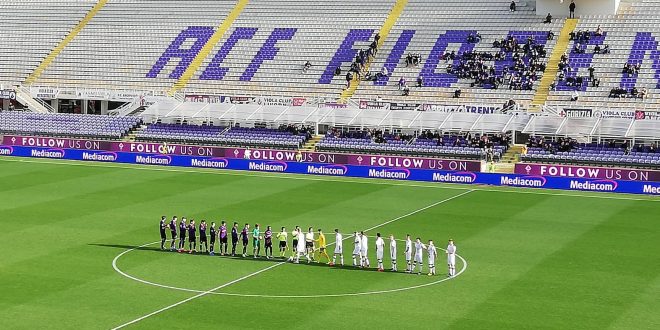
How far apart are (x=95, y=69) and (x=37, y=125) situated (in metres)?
11.7

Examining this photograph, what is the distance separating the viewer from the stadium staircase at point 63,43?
8688 cm

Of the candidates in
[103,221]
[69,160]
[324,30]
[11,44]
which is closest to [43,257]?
[103,221]

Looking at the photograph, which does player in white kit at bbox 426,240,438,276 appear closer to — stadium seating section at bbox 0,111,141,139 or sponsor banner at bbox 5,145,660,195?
sponsor banner at bbox 5,145,660,195

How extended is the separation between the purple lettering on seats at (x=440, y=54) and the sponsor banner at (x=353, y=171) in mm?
17615

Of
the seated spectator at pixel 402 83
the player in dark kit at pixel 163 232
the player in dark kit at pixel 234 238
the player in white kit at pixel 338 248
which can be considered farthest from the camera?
the seated spectator at pixel 402 83

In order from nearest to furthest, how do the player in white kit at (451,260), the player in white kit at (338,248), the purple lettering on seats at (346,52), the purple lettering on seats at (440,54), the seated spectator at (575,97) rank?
the player in white kit at (451,260) → the player in white kit at (338,248) → the seated spectator at (575,97) → the purple lettering on seats at (440,54) → the purple lettering on seats at (346,52)

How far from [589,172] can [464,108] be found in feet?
51.1

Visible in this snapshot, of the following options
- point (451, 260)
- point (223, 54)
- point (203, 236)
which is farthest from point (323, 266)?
point (223, 54)

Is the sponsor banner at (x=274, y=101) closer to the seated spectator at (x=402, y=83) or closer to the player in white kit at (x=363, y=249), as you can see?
the seated spectator at (x=402, y=83)

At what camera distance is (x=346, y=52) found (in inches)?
3221

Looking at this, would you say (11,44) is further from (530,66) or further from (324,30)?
(530,66)

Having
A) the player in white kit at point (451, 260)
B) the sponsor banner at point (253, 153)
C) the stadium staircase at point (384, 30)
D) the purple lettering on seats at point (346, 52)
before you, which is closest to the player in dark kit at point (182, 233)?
the player in white kit at point (451, 260)

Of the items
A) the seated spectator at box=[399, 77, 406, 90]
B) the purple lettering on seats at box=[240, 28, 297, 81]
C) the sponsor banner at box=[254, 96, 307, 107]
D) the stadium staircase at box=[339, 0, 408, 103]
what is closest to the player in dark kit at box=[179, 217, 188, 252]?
the sponsor banner at box=[254, 96, 307, 107]

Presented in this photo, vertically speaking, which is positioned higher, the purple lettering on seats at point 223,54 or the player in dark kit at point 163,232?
the purple lettering on seats at point 223,54
